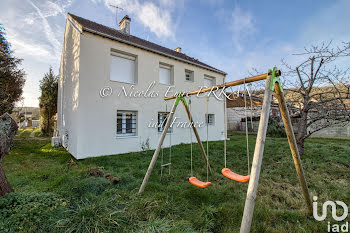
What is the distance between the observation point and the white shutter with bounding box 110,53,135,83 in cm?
705

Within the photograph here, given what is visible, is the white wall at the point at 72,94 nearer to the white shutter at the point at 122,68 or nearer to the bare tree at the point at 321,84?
the white shutter at the point at 122,68

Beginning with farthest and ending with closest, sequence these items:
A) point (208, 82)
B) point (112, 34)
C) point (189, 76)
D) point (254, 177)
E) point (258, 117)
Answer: point (258, 117) < point (208, 82) < point (189, 76) < point (112, 34) < point (254, 177)

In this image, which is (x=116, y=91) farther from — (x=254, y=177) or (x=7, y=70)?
(x=7, y=70)

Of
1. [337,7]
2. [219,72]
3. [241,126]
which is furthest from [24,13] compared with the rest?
[241,126]

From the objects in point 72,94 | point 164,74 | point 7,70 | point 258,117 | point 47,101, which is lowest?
point 258,117

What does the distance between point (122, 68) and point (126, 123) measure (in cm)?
255

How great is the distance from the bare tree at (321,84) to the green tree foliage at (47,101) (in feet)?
57.5

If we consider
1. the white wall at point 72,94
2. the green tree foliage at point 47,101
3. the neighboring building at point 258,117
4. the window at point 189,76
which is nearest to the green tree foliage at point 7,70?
the white wall at point 72,94

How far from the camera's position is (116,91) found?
6848 millimetres

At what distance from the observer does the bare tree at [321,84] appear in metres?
4.54

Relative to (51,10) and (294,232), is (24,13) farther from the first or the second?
(294,232)

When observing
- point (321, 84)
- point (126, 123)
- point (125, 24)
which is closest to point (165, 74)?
point (126, 123)

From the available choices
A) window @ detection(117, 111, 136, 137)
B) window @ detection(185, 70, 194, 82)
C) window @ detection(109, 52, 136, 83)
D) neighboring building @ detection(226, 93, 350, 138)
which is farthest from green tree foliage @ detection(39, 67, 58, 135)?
neighboring building @ detection(226, 93, 350, 138)

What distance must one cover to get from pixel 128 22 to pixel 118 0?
3.81 feet
